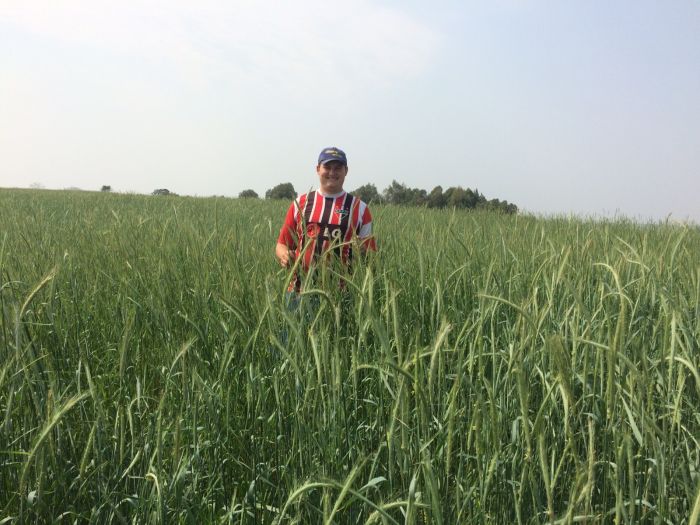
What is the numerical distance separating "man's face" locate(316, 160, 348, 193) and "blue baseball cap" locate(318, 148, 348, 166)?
14mm

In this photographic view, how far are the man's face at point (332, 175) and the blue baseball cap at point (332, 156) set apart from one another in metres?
0.01

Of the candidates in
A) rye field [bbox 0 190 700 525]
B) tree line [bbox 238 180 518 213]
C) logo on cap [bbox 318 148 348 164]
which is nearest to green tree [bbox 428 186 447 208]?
tree line [bbox 238 180 518 213]

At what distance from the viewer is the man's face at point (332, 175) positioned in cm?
260

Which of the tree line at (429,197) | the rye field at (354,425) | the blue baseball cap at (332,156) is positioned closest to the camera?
the rye field at (354,425)

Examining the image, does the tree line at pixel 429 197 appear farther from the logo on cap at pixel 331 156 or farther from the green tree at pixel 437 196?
the logo on cap at pixel 331 156

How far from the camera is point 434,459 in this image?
103cm

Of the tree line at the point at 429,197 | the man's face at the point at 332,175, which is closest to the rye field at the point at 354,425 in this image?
the man's face at the point at 332,175

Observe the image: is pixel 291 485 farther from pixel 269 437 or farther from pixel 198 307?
pixel 198 307

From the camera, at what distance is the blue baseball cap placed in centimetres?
259

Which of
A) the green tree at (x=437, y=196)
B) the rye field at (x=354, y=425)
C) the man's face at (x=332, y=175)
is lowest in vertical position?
the rye field at (x=354, y=425)

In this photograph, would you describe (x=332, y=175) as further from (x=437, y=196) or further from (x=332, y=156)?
(x=437, y=196)

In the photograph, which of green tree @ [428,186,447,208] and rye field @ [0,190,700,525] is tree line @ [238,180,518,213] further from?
rye field @ [0,190,700,525]

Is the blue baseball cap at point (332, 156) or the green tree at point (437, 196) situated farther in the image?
the green tree at point (437, 196)

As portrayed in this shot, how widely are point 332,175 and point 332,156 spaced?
0.09m
